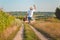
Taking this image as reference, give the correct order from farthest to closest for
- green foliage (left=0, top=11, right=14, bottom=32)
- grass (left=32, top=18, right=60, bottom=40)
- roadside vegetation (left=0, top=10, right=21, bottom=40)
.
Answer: green foliage (left=0, top=11, right=14, bottom=32) → grass (left=32, top=18, right=60, bottom=40) → roadside vegetation (left=0, top=10, right=21, bottom=40)

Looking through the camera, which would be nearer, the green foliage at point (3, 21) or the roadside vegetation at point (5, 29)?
the roadside vegetation at point (5, 29)

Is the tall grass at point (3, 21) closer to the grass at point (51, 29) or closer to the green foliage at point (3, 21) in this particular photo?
the green foliage at point (3, 21)

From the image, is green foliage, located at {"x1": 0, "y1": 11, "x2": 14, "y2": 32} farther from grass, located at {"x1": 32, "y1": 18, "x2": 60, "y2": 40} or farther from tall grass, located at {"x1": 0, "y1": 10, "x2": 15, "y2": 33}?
grass, located at {"x1": 32, "y1": 18, "x2": 60, "y2": 40}

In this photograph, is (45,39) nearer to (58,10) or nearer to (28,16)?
(28,16)

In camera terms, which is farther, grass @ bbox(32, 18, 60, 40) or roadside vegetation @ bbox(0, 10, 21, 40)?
grass @ bbox(32, 18, 60, 40)

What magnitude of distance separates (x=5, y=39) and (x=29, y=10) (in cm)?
727

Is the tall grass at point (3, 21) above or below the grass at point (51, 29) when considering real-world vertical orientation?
above

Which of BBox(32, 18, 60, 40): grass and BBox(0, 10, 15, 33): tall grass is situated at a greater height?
BBox(0, 10, 15, 33): tall grass

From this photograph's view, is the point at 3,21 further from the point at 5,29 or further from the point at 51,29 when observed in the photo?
the point at 51,29

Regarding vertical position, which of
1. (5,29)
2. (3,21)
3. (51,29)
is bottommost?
(51,29)

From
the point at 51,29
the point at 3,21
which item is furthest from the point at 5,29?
the point at 51,29

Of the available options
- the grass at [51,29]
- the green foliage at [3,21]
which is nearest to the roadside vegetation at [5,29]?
the green foliage at [3,21]

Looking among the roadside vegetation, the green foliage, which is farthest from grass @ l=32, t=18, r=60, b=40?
the green foliage

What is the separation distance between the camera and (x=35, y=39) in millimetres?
14203
